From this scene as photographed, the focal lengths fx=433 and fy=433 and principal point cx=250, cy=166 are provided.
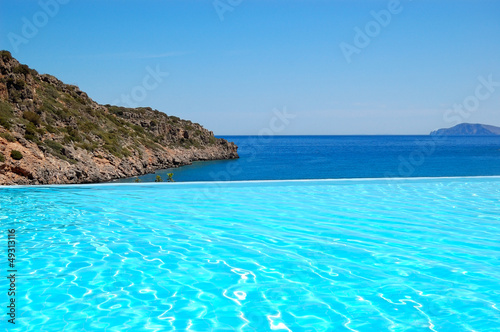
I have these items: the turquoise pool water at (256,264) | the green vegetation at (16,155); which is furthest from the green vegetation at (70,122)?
the turquoise pool water at (256,264)

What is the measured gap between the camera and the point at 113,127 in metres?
44.5

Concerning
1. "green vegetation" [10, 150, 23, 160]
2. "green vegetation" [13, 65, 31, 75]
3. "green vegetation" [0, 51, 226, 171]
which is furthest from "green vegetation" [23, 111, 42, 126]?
"green vegetation" [10, 150, 23, 160]

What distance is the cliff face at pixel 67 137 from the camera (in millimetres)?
23797

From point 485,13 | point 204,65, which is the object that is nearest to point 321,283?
point 485,13

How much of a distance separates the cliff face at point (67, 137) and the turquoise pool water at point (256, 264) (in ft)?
55.3

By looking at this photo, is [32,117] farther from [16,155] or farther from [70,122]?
[16,155]

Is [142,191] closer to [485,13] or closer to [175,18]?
[175,18]

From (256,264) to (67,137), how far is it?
30.0 m

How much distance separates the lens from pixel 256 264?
4.28m

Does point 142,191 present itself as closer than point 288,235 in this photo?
No

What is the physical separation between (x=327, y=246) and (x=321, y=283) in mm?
1248

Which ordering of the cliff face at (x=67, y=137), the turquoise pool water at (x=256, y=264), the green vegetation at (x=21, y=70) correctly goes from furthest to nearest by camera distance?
the green vegetation at (x=21, y=70)
the cliff face at (x=67, y=137)
the turquoise pool water at (x=256, y=264)

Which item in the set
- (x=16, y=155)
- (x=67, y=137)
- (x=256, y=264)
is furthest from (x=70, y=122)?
(x=256, y=264)

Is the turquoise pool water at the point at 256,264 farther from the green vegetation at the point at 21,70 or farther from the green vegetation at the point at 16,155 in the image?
the green vegetation at the point at 21,70
